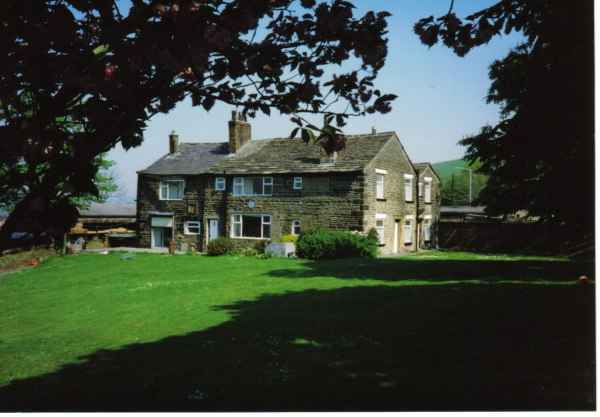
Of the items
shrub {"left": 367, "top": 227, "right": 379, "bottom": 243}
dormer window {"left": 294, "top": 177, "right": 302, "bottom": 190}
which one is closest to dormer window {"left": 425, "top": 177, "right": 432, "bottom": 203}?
shrub {"left": 367, "top": 227, "right": 379, "bottom": 243}

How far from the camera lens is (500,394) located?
4.69m

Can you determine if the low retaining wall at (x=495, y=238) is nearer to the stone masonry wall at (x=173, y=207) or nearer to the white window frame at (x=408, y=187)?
the white window frame at (x=408, y=187)

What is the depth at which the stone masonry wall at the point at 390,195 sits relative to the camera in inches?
1043

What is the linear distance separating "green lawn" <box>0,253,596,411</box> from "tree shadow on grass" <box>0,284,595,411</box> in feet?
0.07

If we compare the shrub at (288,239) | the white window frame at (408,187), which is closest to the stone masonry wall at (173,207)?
the shrub at (288,239)

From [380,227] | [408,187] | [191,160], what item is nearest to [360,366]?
[380,227]

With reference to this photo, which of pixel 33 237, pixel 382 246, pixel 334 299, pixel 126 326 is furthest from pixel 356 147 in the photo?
pixel 33 237

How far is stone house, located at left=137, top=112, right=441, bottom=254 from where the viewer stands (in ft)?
87.6

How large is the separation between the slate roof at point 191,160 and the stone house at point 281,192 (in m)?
0.08

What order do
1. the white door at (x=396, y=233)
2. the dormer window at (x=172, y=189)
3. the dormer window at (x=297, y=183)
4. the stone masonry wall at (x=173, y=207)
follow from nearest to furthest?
the dormer window at (x=297, y=183)
the white door at (x=396, y=233)
the stone masonry wall at (x=173, y=207)
the dormer window at (x=172, y=189)

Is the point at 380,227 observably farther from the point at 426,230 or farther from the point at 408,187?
the point at 426,230

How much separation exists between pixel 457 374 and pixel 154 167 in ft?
103

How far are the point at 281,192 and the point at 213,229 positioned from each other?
19.5ft

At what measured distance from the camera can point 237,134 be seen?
31562mm
